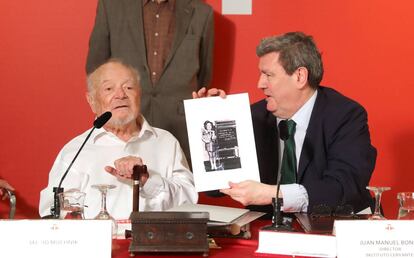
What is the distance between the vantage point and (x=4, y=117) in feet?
12.8

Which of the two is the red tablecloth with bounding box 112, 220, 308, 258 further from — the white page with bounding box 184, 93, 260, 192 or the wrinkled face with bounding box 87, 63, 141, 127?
the wrinkled face with bounding box 87, 63, 141, 127

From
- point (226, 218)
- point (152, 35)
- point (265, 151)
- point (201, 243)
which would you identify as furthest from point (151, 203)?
point (152, 35)

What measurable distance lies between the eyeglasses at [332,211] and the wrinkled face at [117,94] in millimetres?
939

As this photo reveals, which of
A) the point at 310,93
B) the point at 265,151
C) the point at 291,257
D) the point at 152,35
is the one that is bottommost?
the point at 291,257

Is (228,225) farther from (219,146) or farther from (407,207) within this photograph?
(407,207)

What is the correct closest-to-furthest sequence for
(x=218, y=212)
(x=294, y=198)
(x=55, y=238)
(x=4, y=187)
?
(x=55, y=238) < (x=218, y=212) < (x=294, y=198) < (x=4, y=187)

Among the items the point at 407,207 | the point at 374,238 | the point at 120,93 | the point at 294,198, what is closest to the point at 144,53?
the point at 120,93

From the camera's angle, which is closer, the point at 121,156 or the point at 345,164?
the point at 345,164

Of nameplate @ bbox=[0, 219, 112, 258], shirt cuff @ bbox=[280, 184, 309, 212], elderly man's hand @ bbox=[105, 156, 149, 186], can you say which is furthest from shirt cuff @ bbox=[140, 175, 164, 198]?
nameplate @ bbox=[0, 219, 112, 258]

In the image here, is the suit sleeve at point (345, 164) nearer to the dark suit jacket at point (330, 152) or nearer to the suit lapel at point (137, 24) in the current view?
the dark suit jacket at point (330, 152)

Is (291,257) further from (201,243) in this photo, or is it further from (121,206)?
(121,206)

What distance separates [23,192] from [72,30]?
3.18ft

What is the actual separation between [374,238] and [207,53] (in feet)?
7.26

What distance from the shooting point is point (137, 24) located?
3592 mm
